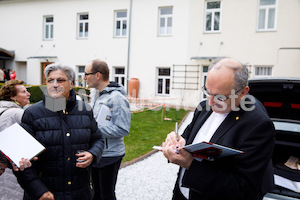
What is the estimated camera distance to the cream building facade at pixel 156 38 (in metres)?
12.7

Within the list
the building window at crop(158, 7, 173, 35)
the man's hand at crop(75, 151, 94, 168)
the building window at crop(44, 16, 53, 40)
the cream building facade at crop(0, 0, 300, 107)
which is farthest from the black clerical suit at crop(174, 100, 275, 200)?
the building window at crop(44, 16, 53, 40)

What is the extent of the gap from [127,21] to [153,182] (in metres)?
13.4

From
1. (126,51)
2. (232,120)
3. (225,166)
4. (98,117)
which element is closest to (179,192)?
(225,166)

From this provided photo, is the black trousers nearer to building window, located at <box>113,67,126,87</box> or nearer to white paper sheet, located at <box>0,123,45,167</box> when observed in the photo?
white paper sheet, located at <box>0,123,45,167</box>

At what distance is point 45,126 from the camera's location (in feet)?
6.17

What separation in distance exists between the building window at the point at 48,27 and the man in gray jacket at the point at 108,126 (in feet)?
57.2

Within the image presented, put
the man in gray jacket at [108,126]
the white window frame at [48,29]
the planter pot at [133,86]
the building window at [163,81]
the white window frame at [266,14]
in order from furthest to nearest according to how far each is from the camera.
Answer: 1. the white window frame at [48,29]
2. the building window at [163,81]
3. the planter pot at [133,86]
4. the white window frame at [266,14]
5. the man in gray jacket at [108,126]

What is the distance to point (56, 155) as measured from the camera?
190 cm

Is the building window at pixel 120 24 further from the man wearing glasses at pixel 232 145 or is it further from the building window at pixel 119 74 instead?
the man wearing glasses at pixel 232 145

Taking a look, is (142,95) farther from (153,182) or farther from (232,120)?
(232,120)

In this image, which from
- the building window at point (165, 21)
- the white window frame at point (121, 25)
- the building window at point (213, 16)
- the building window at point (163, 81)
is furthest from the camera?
the white window frame at point (121, 25)

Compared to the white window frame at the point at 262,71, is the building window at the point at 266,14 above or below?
above

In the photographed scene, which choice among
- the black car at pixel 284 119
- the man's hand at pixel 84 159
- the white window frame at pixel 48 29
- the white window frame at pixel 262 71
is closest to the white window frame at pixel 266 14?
the white window frame at pixel 262 71

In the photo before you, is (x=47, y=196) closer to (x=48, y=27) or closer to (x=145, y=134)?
(x=145, y=134)
